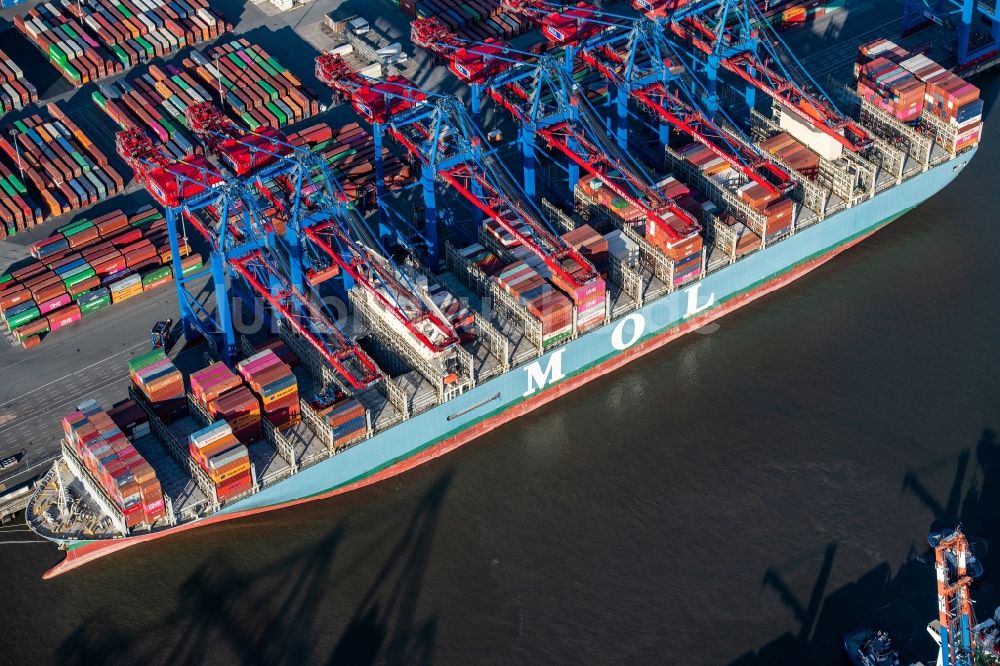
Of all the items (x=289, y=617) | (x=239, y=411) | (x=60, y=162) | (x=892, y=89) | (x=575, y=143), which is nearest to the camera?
(x=289, y=617)

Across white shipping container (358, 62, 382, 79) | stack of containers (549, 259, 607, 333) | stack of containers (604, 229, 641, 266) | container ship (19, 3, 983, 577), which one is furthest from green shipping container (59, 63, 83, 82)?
stack of containers (604, 229, 641, 266)

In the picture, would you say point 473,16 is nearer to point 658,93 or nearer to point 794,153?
point 658,93

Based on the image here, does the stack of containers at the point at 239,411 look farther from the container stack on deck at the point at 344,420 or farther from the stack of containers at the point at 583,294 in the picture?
the stack of containers at the point at 583,294

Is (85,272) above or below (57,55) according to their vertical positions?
below

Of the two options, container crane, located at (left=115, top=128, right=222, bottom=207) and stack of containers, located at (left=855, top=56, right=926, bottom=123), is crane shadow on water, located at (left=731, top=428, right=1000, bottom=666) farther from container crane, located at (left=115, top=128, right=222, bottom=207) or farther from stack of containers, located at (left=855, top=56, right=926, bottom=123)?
container crane, located at (left=115, top=128, right=222, bottom=207)

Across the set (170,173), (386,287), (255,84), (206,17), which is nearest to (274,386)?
(386,287)

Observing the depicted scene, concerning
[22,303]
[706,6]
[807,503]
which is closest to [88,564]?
[22,303]

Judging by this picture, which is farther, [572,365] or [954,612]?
[572,365]
